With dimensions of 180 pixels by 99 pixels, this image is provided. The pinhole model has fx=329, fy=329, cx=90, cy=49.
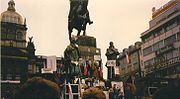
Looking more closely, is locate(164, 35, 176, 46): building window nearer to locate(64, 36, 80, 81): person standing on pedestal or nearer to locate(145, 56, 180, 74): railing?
locate(145, 56, 180, 74): railing

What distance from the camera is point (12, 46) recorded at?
3189 inches

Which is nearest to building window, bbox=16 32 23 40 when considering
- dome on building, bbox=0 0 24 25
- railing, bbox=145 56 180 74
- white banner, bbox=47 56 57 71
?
dome on building, bbox=0 0 24 25

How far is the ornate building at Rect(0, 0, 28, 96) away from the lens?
74.7m

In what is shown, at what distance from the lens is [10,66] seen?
7562 centimetres

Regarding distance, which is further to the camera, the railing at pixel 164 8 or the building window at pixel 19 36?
the building window at pixel 19 36

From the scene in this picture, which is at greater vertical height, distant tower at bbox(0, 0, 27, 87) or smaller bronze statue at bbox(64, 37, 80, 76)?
distant tower at bbox(0, 0, 27, 87)

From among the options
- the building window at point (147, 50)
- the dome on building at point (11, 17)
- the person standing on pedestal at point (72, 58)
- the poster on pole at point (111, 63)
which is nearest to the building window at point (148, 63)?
the building window at point (147, 50)

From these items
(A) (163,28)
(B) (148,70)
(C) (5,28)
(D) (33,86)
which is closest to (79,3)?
(D) (33,86)

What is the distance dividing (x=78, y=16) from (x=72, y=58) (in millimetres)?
3682

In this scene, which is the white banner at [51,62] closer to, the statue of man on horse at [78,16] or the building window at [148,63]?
the statue of man on horse at [78,16]

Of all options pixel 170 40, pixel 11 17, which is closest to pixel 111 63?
pixel 170 40

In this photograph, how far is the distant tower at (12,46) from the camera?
2945 inches

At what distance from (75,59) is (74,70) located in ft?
3.62

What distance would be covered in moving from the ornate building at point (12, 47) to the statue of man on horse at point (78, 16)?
43841mm
